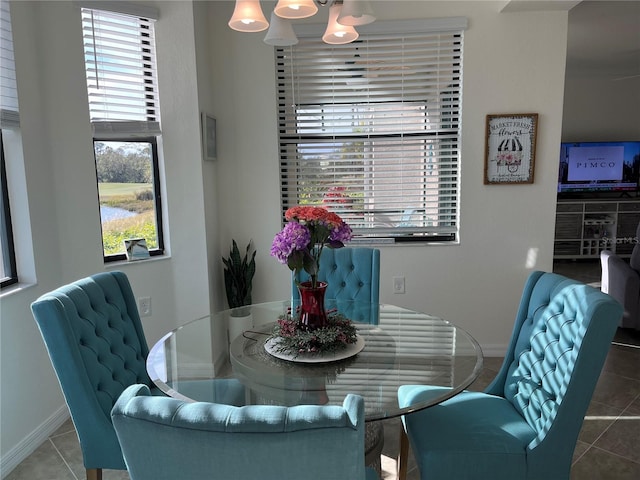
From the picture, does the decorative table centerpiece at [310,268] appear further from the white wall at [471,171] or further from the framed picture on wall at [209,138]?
the white wall at [471,171]

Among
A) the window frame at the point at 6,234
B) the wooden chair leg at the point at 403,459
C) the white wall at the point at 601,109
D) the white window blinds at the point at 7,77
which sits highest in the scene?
the white wall at the point at 601,109

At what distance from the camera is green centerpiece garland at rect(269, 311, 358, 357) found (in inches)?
62.5

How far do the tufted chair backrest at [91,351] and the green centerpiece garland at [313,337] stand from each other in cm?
61

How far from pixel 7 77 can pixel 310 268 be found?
183 cm

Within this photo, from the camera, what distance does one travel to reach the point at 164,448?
2.67 feet

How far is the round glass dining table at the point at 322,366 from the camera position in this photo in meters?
1.37

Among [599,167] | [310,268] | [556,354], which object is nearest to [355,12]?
[310,268]

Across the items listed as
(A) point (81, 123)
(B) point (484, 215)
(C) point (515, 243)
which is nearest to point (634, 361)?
(C) point (515, 243)

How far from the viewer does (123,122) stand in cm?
278

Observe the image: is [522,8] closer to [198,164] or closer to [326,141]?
[326,141]

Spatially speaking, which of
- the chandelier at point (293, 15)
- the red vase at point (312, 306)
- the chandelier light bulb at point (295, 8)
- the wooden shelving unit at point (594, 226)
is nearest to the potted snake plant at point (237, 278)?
the red vase at point (312, 306)

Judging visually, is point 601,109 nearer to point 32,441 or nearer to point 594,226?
point 594,226

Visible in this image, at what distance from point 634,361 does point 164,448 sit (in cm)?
356

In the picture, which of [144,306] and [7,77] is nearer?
[7,77]
